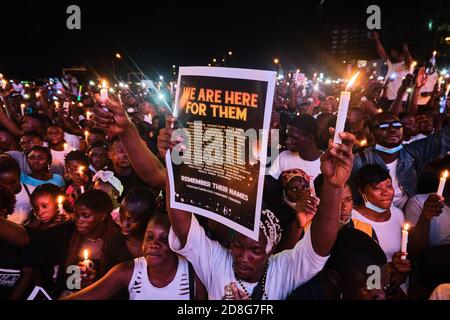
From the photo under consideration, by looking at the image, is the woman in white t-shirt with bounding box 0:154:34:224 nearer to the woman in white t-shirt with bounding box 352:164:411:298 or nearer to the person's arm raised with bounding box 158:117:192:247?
the person's arm raised with bounding box 158:117:192:247

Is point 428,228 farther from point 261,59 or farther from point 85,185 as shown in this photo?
point 261,59

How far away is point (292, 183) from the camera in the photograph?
3787 mm

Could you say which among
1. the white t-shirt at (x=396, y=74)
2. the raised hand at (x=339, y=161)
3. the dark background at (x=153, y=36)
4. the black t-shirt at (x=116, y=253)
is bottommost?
the black t-shirt at (x=116, y=253)

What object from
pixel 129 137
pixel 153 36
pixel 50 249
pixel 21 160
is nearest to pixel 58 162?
pixel 21 160

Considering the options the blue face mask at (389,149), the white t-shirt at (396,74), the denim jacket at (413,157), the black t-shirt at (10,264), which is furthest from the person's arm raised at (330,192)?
the white t-shirt at (396,74)

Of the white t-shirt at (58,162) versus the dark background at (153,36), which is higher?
the dark background at (153,36)

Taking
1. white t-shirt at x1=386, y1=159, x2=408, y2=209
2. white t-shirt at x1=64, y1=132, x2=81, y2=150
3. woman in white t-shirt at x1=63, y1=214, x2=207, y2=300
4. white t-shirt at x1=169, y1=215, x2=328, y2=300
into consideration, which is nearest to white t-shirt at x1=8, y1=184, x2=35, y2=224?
woman in white t-shirt at x1=63, y1=214, x2=207, y2=300

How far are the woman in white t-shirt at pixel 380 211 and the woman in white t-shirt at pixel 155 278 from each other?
5.15 feet

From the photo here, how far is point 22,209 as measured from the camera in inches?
161

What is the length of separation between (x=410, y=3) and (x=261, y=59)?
18731 mm

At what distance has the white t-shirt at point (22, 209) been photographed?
3986 mm

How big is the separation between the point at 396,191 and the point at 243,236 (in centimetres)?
251

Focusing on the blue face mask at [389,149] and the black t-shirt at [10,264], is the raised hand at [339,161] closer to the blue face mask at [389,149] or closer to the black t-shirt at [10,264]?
the black t-shirt at [10,264]

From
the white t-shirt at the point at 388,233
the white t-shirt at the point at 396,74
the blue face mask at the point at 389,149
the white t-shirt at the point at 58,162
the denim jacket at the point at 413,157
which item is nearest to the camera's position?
the white t-shirt at the point at 388,233
